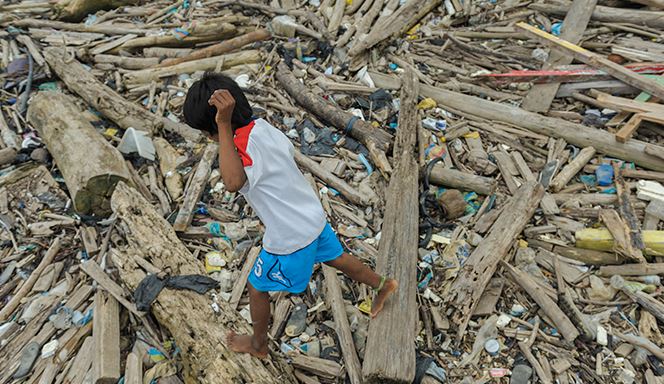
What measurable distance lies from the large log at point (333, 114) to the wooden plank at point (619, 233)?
214 centimetres

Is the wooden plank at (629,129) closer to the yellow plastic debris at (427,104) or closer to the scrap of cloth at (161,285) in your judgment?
the yellow plastic debris at (427,104)

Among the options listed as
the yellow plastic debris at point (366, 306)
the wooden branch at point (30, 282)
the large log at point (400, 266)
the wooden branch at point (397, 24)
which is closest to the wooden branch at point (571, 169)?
the large log at point (400, 266)

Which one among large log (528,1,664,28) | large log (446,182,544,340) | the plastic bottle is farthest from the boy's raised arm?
large log (528,1,664,28)

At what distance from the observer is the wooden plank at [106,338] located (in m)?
3.17

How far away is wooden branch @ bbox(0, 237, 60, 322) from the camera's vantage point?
12.6ft

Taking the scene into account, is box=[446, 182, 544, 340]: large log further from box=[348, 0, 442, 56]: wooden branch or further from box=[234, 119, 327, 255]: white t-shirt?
box=[348, 0, 442, 56]: wooden branch

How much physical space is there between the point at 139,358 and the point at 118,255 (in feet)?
2.88

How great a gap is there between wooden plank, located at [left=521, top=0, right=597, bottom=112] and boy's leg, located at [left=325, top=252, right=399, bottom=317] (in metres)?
3.14

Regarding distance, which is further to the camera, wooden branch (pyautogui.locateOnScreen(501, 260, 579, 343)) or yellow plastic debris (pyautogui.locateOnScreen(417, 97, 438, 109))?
yellow plastic debris (pyautogui.locateOnScreen(417, 97, 438, 109))

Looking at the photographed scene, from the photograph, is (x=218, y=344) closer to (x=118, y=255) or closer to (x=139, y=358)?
(x=139, y=358)

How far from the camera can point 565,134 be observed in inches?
193

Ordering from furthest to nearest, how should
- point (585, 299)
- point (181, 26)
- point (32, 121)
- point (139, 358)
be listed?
point (181, 26), point (32, 121), point (585, 299), point (139, 358)

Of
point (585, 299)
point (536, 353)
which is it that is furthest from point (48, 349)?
point (585, 299)

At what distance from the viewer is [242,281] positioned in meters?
3.93
